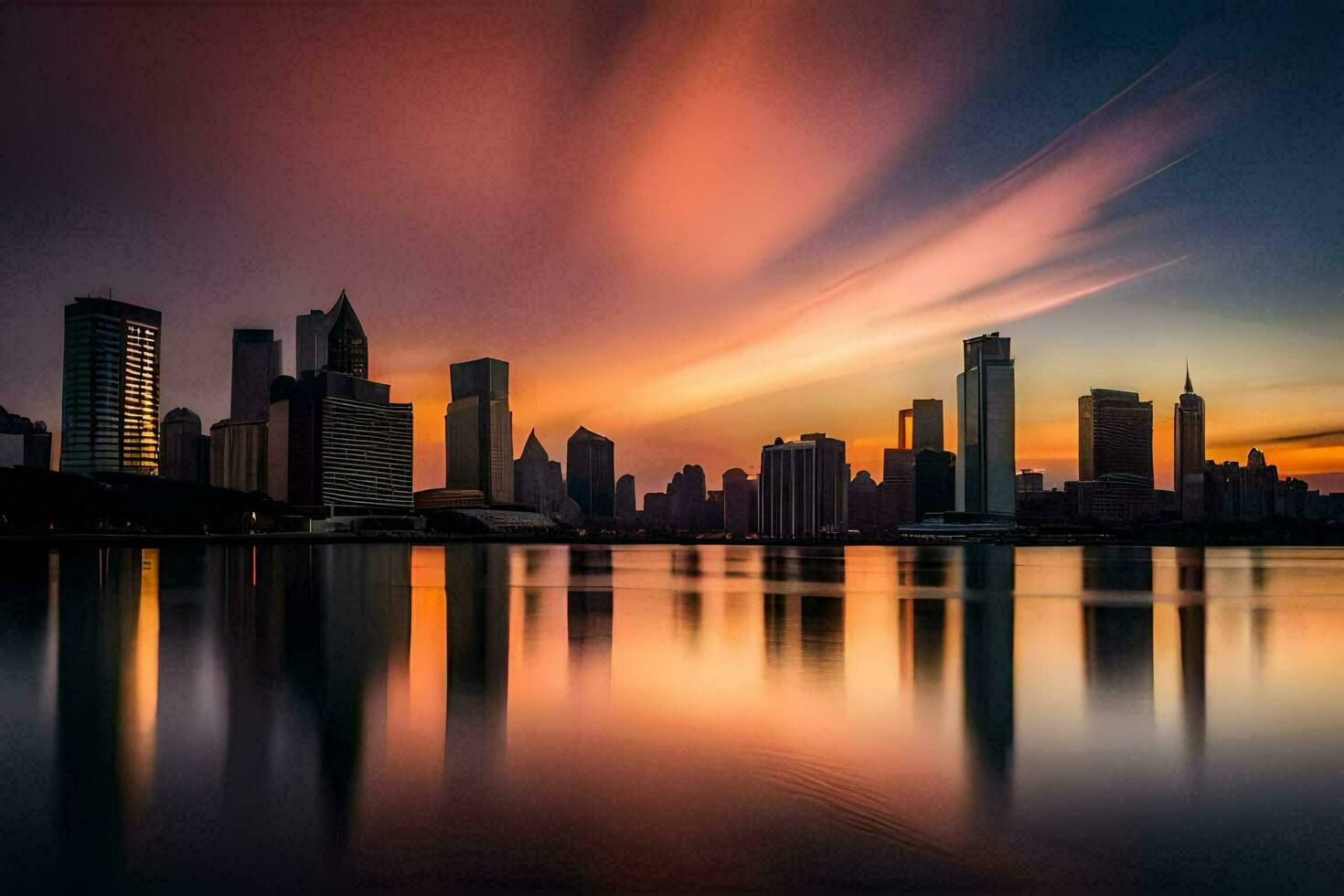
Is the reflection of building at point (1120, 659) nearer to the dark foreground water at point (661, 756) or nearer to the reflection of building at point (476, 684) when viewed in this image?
the dark foreground water at point (661, 756)

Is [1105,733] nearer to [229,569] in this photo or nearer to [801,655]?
[801,655]

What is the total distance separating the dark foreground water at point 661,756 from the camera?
12.1m

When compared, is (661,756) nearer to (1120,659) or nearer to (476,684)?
(476,684)

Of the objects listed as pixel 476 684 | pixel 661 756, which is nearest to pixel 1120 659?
pixel 661 756

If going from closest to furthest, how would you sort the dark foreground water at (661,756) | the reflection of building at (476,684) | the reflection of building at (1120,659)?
the dark foreground water at (661,756), the reflection of building at (476,684), the reflection of building at (1120,659)

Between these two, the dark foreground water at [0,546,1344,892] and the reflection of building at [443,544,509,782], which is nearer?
the dark foreground water at [0,546,1344,892]

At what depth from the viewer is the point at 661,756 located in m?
17.9

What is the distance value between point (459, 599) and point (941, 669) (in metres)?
33.7

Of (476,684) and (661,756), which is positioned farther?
(476,684)

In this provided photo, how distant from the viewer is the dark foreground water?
12.1 meters

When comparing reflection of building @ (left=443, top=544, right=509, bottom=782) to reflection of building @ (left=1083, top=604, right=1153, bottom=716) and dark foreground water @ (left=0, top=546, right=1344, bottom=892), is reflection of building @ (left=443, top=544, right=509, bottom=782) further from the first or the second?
reflection of building @ (left=1083, top=604, right=1153, bottom=716)

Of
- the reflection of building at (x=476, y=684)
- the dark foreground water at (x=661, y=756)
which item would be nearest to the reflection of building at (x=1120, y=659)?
the dark foreground water at (x=661, y=756)

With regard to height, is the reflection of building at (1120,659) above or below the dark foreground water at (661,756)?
below

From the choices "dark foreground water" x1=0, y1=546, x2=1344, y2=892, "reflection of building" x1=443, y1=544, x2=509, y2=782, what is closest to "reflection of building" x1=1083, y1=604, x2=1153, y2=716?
"dark foreground water" x1=0, y1=546, x2=1344, y2=892
